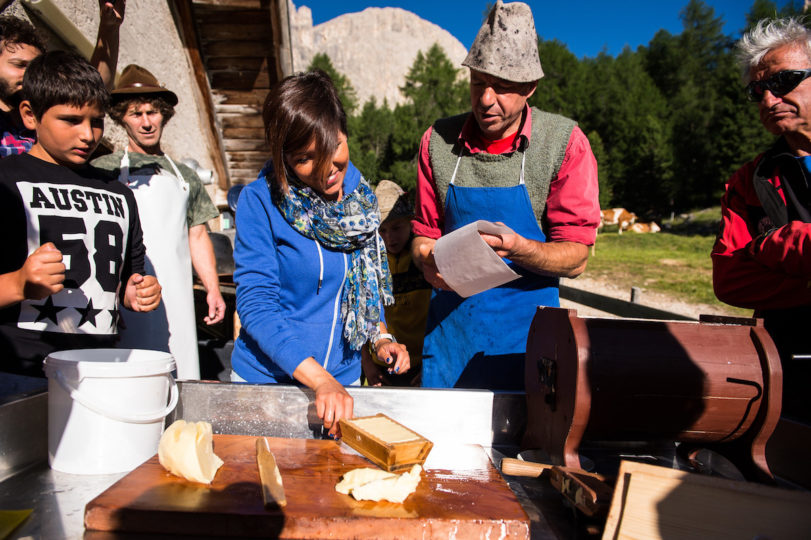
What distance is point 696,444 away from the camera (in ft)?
5.02

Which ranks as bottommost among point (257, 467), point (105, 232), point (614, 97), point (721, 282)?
point (257, 467)

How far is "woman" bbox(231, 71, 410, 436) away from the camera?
166 centimetres

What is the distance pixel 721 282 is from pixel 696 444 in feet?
2.55

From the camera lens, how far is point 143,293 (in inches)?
75.2

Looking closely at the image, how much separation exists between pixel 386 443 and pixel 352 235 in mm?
881

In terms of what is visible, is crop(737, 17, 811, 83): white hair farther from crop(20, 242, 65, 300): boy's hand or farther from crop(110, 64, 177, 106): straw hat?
crop(110, 64, 177, 106): straw hat

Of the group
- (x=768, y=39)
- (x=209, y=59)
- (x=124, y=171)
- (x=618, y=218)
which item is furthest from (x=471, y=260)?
(x=618, y=218)

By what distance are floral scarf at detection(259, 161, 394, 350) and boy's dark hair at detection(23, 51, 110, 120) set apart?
→ 653 mm

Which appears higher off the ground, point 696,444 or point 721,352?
point 721,352

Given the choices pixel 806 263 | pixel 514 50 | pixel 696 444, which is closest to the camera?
pixel 696 444

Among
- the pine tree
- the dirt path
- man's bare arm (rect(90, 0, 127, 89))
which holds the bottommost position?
the dirt path

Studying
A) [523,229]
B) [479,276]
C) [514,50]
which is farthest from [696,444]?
[514,50]

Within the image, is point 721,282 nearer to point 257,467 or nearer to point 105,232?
point 257,467

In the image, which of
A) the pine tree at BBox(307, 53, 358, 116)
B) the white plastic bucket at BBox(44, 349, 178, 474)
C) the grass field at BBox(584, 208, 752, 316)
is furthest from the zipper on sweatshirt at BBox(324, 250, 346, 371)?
the pine tree at BBox(307, 53, 358, 116)
